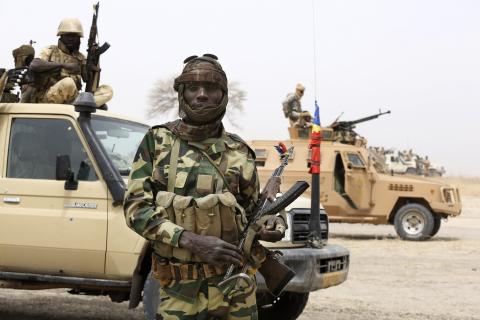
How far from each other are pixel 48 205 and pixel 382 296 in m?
4.09

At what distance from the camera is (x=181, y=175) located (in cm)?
310

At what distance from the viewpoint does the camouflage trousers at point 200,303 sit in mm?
3039

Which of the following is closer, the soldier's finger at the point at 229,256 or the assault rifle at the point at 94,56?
the soldier's finger at the point at 229,256

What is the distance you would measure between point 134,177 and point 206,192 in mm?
277

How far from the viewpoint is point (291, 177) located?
51.4 feet

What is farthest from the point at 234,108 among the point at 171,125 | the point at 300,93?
the point at 171,125

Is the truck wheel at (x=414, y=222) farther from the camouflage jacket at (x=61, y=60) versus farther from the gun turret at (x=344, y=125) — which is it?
the camouflage jacket at (x=61, y=60)

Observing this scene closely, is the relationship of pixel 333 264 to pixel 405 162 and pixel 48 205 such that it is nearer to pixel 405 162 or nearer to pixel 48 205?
pixel 48 205

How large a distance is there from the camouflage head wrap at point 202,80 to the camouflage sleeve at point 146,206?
186 mm

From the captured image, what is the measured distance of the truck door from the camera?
18.5 ft

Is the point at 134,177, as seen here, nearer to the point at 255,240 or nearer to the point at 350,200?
the point at 255,240

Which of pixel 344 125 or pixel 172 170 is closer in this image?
pixel 172 170

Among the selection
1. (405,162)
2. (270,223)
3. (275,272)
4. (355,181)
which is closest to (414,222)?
(355,181)

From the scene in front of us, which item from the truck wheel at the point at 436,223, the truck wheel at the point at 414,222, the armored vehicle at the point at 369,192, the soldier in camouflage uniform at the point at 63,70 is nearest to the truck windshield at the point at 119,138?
the soldier in camouflage uniform at the point at 63,70
